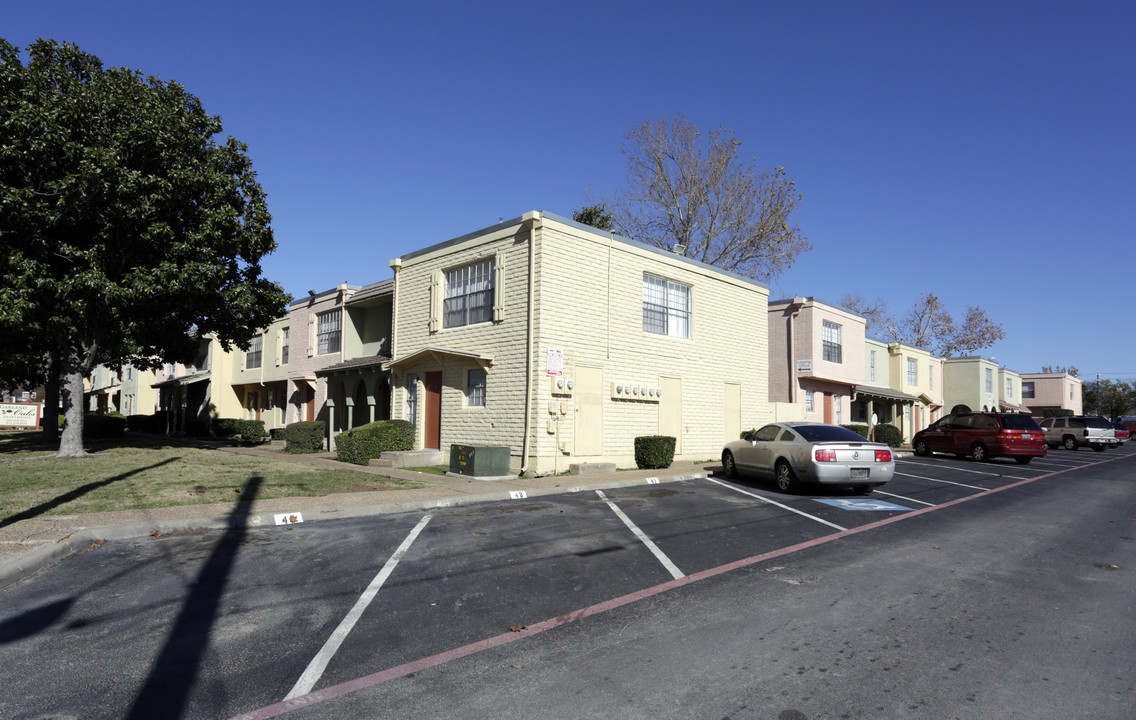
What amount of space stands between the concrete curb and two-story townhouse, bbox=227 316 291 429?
2125 cm

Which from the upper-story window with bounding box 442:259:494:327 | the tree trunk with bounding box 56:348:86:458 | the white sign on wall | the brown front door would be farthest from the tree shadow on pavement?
the tree trunk with bounding box 56:348:86:458

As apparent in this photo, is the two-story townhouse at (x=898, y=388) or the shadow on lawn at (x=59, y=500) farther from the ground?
the two-story townhouse at (x=898, y=388)

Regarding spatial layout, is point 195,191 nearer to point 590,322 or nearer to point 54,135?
point 54,135

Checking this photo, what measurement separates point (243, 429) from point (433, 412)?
58.3ft

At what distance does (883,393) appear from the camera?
34.4m

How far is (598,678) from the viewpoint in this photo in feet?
14.2

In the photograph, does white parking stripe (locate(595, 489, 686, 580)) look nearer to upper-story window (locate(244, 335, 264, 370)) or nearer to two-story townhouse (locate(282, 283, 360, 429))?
two-story townhouse (locate(282, 283, 360, 429))

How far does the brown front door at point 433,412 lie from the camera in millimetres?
20234

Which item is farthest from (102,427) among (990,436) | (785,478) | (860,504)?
(990,436)

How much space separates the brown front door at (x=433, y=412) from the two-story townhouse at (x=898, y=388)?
2150 centimetres

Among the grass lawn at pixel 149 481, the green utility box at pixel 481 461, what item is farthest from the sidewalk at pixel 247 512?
the grass lawn at pixel 149 481

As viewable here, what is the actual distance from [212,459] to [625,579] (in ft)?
53.3

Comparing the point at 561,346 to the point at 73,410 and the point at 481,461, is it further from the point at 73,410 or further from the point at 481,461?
the point at 73,410

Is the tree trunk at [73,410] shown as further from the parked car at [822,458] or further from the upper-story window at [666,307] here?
the parked car at [822,458]
